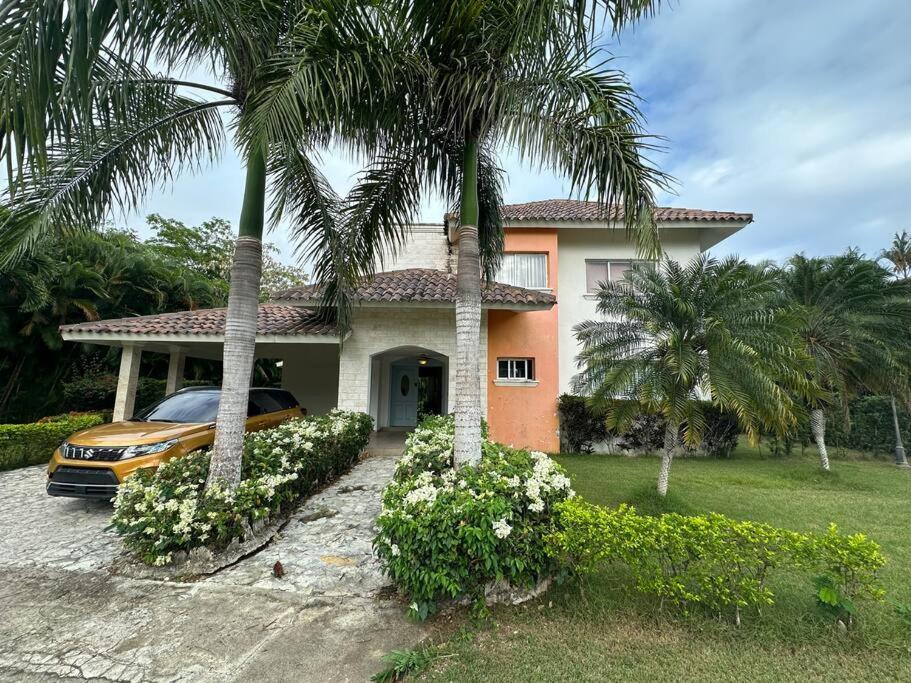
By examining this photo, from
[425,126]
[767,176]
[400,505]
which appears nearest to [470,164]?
[425,126]

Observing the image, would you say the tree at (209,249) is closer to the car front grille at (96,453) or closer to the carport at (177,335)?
the carport at (177,335)

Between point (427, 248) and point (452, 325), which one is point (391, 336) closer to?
point (452, 325)

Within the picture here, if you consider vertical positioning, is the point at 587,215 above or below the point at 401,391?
above

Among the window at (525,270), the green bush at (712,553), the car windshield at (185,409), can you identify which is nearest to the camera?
the green bush at (712,553)

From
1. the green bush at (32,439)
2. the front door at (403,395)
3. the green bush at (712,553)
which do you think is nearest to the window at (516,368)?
the front door at (403,395)

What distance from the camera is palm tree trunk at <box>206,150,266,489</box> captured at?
4629 mm

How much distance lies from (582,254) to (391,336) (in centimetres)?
730

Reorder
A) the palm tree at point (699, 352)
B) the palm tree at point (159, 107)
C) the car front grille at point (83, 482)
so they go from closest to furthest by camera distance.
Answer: the palm tree at point (159, 107), the car front grille at point (83, 482), the palm tree at point (699, 352)

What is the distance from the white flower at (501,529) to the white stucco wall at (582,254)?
9.68 meters

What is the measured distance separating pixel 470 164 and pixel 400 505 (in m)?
4.15

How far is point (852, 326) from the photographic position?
10.3 metres

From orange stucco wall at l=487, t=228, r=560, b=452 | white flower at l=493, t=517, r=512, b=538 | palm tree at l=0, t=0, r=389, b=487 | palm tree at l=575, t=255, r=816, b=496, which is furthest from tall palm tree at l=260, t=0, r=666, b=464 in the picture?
orange stucco wall at l=487, t=228, r=560, b=452

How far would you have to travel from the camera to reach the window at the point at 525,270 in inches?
482

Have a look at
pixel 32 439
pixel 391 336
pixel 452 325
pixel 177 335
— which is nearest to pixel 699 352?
pixel 452 325
